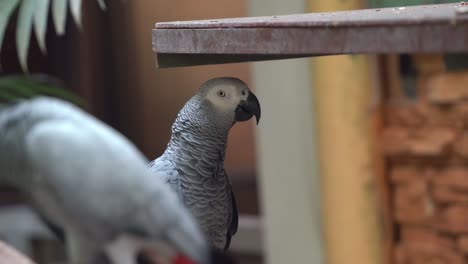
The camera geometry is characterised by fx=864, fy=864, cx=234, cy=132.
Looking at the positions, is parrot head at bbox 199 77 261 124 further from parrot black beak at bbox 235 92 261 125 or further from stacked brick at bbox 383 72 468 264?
stacked brick at bbox 383 72 468 264

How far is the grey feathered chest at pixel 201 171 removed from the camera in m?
1.22

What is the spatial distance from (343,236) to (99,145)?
42.2 inches

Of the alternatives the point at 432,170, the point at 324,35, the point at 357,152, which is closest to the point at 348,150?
the point at 357,152

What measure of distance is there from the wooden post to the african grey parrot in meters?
0.95

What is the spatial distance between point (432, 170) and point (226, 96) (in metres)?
0.59

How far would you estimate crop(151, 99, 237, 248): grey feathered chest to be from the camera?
1.22 m

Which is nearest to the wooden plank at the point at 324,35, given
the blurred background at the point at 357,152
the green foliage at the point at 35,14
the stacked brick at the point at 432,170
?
the green foliage at the point at 35,14

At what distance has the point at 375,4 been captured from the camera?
4.86 feet

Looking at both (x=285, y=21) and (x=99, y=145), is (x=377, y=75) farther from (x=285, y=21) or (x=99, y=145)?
(x=99, y=145)

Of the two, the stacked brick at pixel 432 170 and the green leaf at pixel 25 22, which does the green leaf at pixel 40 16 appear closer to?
the green leaf at pixel 25 22

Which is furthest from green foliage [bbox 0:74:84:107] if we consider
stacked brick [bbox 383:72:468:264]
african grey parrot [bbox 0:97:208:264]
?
stacked brick [bbox 383:72:468:264]

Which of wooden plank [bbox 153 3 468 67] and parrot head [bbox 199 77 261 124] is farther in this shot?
parrot head [bbox 199 77 261 124]

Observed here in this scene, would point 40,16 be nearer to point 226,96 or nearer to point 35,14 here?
point 35,14

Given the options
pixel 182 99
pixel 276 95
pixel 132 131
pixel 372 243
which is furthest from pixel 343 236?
pixel 132 131
